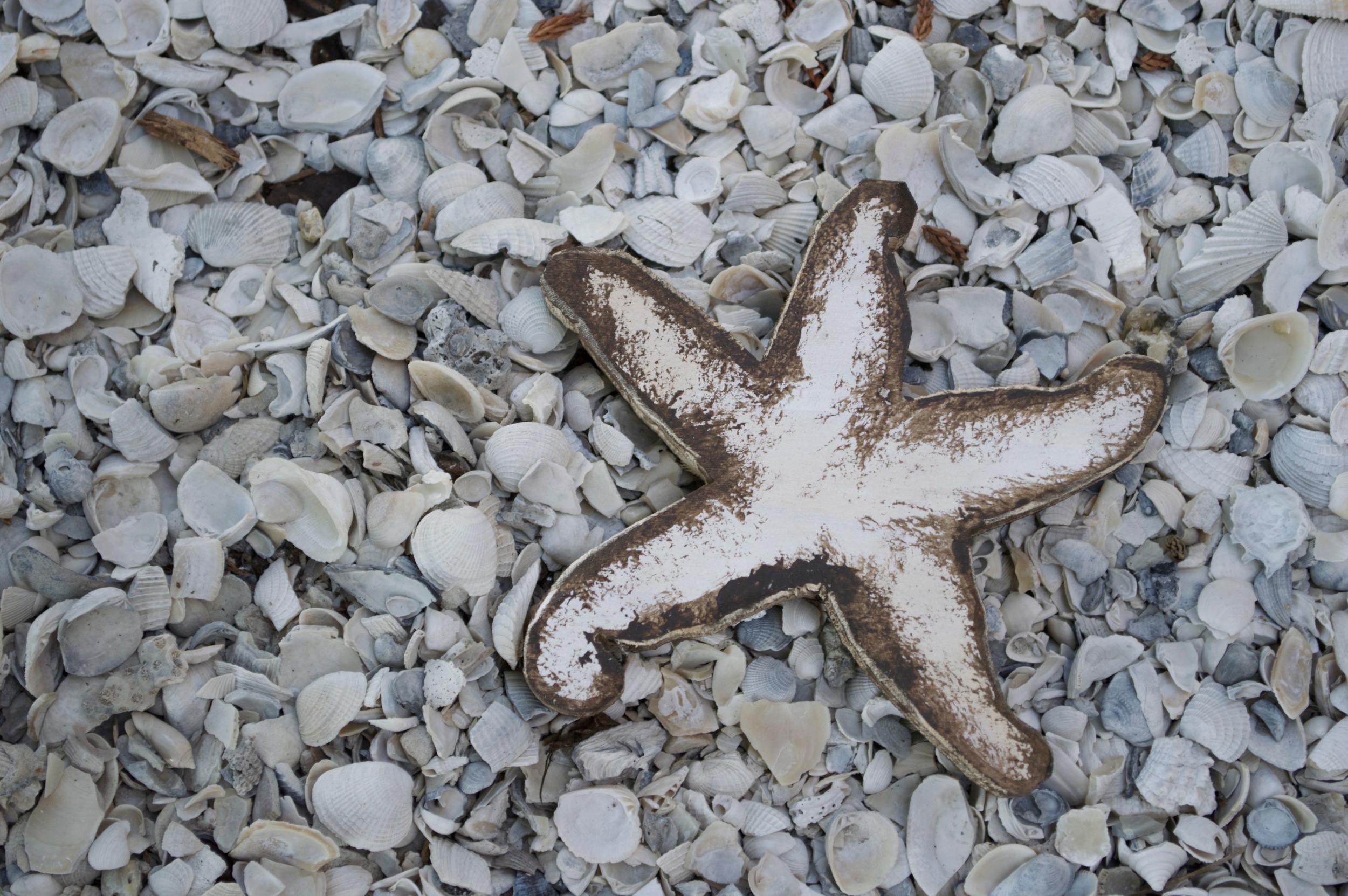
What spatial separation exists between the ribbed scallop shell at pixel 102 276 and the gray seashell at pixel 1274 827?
8.32 ft

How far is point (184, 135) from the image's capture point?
209cm

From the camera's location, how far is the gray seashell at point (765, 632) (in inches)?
77.4

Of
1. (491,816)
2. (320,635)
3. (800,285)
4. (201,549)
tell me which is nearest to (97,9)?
(201,549)

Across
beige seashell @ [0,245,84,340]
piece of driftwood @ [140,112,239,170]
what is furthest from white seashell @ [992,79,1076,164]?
beige seashell @ [0,245,84,340]

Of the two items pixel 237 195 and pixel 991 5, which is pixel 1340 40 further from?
pixel 237 195

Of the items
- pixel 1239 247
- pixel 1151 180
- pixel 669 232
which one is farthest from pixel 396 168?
pixel 1239 247

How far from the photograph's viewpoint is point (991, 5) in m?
2.28

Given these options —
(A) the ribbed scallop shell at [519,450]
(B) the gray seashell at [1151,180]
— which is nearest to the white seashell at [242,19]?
(A) the ribbed scallop shell at [519,450]

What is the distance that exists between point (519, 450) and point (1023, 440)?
3.20 feet

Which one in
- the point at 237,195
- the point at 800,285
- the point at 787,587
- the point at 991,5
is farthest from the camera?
the point at 991,5

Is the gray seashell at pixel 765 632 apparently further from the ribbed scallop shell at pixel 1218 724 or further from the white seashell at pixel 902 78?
the white seashell at pixel 902 78

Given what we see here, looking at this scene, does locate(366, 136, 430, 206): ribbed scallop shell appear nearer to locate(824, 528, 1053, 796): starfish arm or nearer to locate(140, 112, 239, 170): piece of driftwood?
locate(140, 112, 239, 170): piece of driftwood

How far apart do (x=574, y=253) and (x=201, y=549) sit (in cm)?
92

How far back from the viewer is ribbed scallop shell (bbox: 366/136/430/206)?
2131 millimetres
